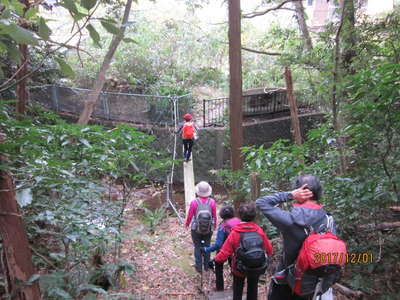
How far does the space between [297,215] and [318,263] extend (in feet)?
0.99

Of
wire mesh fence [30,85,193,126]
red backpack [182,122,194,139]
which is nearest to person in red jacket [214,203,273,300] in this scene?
red backpack [182,122,194,139]

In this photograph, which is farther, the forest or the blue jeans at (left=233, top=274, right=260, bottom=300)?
the blue jeans at (left=233, top=274, right=260, bottom=300)

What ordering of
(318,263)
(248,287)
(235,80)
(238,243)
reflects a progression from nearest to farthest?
(318,263)
(238,243)
(248,287)
(235,80)

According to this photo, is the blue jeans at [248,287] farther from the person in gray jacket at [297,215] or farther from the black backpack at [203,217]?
the black backpack at [203,217]

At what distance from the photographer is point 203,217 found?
4.14m

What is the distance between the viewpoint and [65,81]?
1377 cm

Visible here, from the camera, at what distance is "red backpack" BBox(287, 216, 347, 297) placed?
6.18 feet

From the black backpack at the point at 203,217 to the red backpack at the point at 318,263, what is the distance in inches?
83.2

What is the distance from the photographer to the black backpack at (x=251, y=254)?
113 inches

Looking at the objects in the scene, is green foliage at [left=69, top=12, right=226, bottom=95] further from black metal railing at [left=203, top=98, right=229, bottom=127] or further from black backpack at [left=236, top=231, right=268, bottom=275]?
black backpack at [left=236, top=231, right=268, bottom=275]

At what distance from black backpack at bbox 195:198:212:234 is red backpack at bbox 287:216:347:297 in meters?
2.11

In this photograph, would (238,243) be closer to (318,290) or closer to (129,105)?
(318,290)

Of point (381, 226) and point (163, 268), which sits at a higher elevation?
point (381, 226)

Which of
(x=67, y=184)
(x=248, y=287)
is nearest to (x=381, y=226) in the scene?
(x=248, y=287)
